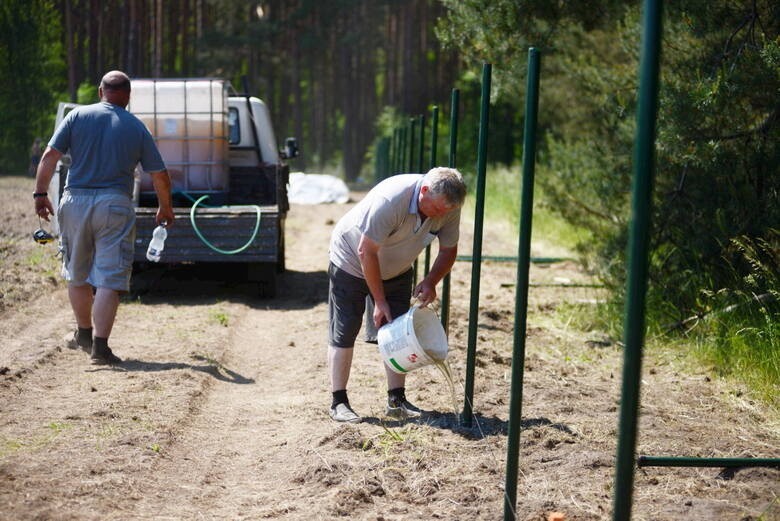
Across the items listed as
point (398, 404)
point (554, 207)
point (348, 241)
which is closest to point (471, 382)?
point (398, 404)

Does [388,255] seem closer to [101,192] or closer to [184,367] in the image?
[184,367]

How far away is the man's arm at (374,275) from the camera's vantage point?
5250mm

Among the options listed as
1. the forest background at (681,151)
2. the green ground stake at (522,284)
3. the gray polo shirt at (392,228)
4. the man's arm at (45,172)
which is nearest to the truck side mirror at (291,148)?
the forest background at (681,151)

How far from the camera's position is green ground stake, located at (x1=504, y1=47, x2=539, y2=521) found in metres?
4.04

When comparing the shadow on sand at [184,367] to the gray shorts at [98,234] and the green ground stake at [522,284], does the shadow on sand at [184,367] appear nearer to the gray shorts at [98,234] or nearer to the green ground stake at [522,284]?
the gray shorts at [98,234]

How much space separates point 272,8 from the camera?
41625mm

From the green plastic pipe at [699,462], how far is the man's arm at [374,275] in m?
1.69

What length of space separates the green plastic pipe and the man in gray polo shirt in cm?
167

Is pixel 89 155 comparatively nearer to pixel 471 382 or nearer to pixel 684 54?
pixel 471 382

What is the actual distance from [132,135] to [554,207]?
5.91 meters

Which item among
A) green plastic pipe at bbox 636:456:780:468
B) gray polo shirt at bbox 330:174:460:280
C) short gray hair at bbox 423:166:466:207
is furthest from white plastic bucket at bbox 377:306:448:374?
green plastic pipe at bbox 636:456:780:468

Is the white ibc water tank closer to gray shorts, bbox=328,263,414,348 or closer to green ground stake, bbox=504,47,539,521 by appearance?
gray shorts, bbox=328,263,414,348

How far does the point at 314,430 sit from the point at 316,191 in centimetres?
2089

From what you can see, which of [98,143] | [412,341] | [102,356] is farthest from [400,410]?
[98,143]
